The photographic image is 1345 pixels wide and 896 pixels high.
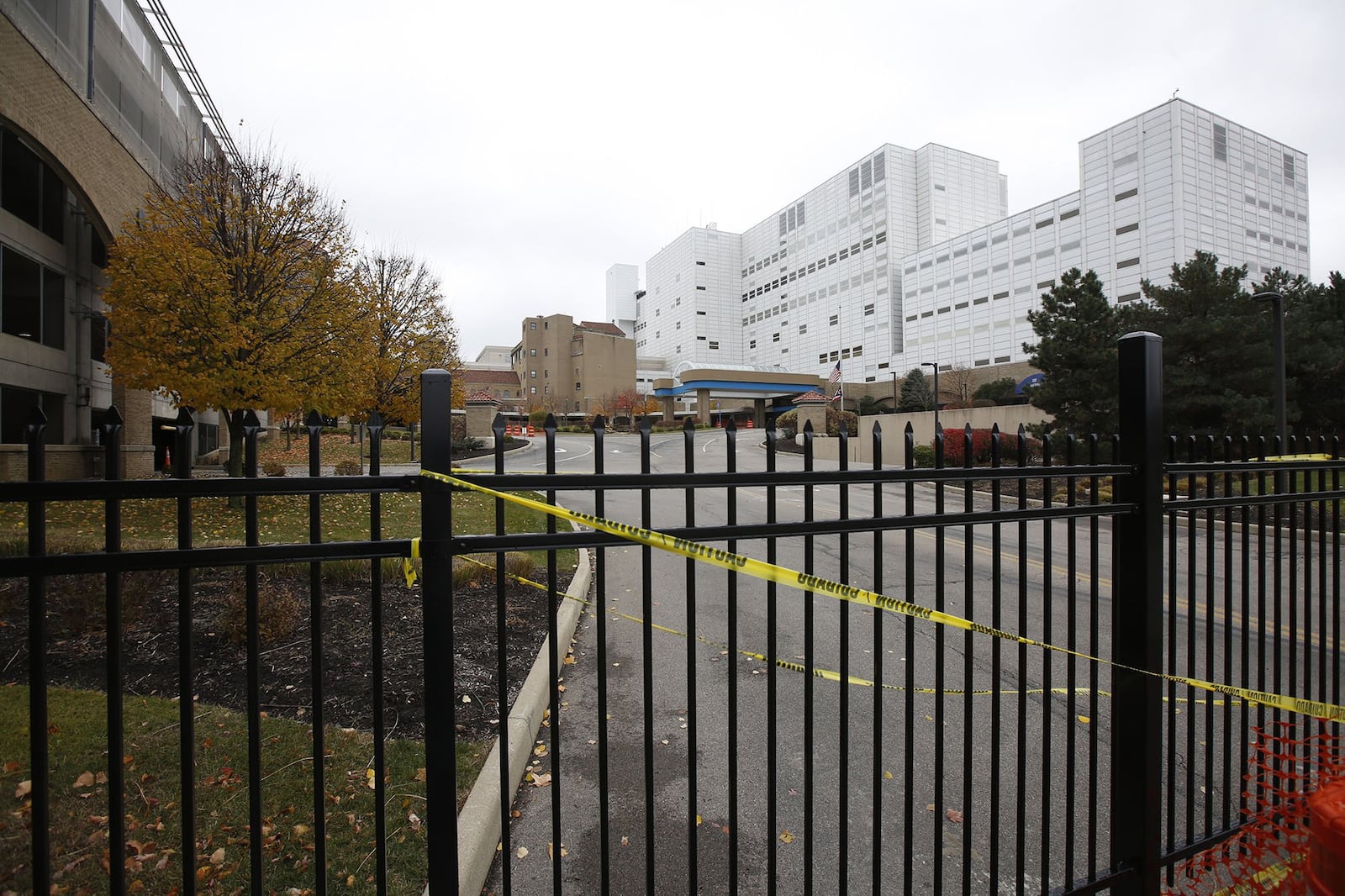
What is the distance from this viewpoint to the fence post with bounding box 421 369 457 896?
1.65m

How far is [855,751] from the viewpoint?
3.83m

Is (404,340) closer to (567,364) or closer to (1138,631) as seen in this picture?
(1138,631)

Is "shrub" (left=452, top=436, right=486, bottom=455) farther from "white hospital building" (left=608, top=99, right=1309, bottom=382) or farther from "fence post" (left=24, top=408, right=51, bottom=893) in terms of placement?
"white hospital building" (left=608, top=99, right=1309, bottom=382)

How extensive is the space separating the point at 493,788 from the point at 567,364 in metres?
83.4

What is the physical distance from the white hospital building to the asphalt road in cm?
5087

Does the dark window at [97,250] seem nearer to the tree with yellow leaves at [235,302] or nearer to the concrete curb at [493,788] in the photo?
the tree with yellow leaves at [235,302]

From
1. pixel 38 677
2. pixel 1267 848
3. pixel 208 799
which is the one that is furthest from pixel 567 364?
pixel 38 677

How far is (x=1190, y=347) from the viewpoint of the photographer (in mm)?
18062

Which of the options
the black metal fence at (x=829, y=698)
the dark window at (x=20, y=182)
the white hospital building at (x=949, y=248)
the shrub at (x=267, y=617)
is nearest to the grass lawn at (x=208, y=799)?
the black metal fence at (x=829, y=698)

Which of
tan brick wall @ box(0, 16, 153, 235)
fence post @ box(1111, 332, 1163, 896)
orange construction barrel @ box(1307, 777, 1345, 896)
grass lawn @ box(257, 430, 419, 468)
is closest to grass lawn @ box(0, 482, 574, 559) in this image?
fence post @ box(1111, 332, 1163, 896)

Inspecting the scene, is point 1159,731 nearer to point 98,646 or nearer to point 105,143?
point 98,646

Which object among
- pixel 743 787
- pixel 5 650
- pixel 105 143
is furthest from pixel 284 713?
pixel 105 143

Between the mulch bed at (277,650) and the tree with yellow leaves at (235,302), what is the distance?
5781 mm

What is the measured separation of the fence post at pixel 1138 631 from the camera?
8.16ft
